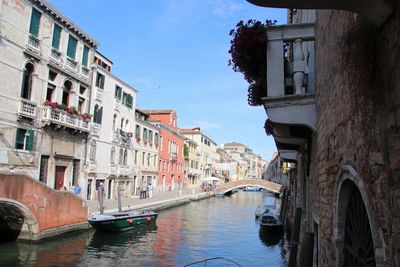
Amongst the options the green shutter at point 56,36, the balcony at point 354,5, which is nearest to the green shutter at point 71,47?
the green shutter at point 56,36

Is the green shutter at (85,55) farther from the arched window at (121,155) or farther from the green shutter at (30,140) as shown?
the arched window at (121,155)

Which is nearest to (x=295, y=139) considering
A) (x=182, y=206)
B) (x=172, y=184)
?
(x=182, y=206)

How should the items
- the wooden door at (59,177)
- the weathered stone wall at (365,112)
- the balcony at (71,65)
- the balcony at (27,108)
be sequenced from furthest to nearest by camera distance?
the balcony at (71,65), the wooden door at (59,177), the balcony at (27,108), the weathered stone wall at (365,112)

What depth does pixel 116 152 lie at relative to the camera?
→ 2705 centimetres

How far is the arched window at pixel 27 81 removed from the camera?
1738cm

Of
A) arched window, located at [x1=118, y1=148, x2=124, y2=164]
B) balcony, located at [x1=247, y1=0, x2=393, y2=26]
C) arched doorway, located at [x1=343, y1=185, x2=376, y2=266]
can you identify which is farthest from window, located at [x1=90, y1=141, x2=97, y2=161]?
balcony, located at [x1=247, y1=0, x2=393, y2=26]

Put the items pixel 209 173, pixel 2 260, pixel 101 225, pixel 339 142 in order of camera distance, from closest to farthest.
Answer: pixel 339 142 → pixel 2 260 → pixel 101 225 → pixel 209 173

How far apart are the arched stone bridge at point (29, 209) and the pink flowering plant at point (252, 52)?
9353 millimetres

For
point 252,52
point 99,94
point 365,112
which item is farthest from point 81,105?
point 365,112

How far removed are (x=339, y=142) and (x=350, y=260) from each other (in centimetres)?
113

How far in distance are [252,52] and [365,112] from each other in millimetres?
3295

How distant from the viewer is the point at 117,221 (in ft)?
52.5

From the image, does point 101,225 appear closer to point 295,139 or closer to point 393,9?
point 295,139

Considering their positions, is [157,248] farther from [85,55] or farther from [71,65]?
[85,55]
